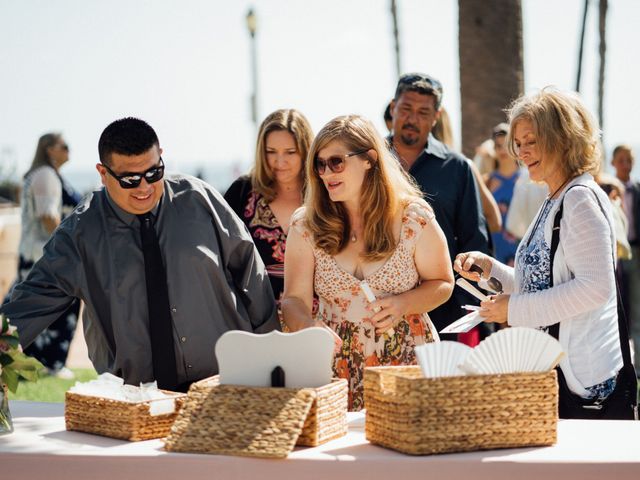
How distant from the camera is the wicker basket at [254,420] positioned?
2.49 m

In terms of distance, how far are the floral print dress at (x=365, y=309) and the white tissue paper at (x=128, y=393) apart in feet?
2.87

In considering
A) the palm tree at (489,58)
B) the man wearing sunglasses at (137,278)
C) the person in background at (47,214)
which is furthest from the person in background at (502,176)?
the man wearing sunglasses at (137,278)

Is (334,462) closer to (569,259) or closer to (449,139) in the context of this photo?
(569,259)

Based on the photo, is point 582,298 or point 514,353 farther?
point 582,298

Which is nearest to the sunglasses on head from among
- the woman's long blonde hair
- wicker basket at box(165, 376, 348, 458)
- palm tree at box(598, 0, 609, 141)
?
wicker basket at box(165, 376, 348, 458)

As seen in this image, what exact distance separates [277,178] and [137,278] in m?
1.52

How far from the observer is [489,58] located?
9.77 meters

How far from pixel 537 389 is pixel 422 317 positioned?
1038 mm

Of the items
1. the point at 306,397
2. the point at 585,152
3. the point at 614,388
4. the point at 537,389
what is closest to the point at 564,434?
the point at 537,389

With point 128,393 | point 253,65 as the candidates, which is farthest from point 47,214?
point 253,65

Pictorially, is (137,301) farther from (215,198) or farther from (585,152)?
(585,152)

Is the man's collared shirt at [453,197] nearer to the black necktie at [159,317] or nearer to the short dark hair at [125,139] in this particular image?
the black necktie at [159,317]

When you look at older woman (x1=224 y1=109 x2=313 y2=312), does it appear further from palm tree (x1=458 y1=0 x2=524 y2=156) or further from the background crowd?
palm tree (x1=458 y1=0 x2=524 y2=156)

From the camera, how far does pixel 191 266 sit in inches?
128
